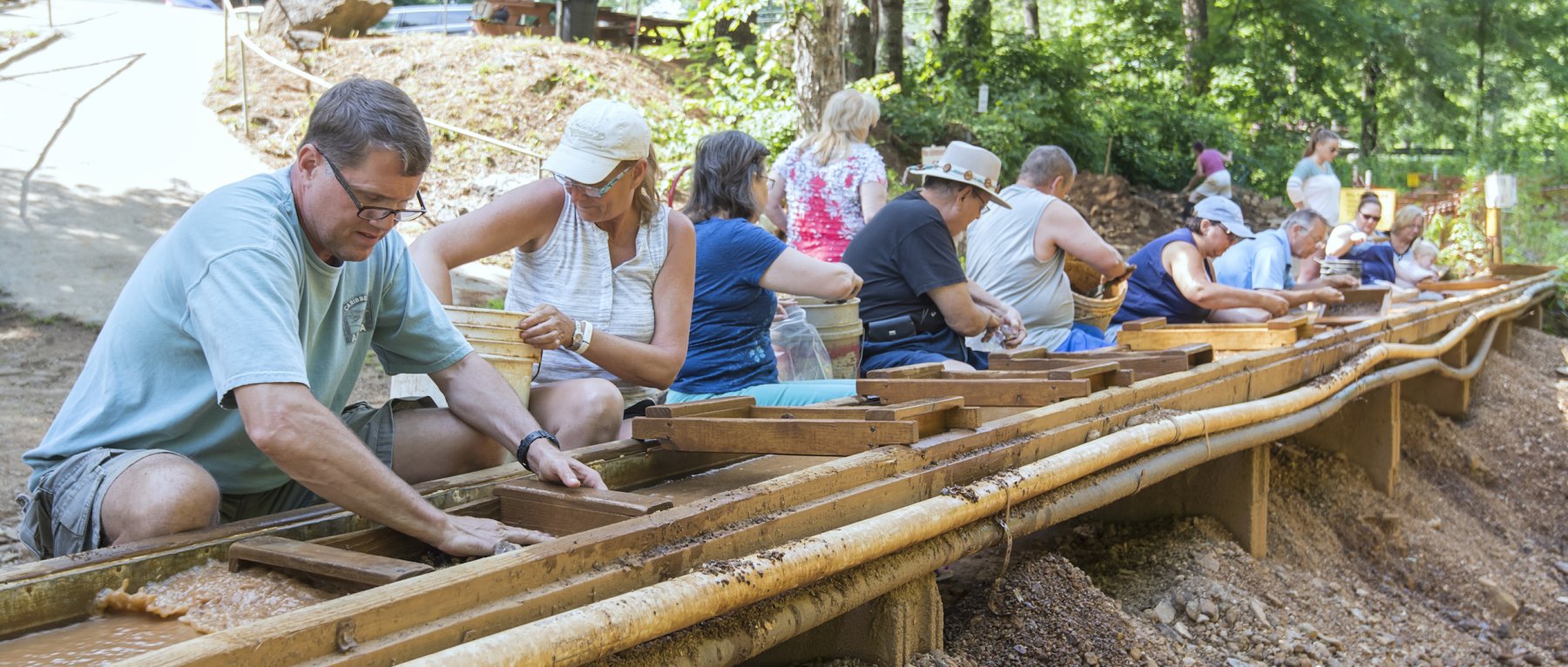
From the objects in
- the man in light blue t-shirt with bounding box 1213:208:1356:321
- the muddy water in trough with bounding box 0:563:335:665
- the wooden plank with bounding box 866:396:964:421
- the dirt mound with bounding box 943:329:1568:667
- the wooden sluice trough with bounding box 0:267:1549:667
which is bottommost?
the dirt mound with bounding box 943:329:1568:667

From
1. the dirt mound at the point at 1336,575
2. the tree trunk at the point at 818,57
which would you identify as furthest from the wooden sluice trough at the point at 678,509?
the tree trunk at the point at 818,57

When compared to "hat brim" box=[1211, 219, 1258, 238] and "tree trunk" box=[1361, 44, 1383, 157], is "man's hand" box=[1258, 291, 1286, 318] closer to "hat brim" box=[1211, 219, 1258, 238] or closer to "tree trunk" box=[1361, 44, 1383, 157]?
"hat brim" box=[1211, 219, 1258, 238]

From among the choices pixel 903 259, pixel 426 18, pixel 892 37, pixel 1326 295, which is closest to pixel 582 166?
pixel 903 259

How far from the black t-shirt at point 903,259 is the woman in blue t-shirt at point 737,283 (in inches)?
22.1

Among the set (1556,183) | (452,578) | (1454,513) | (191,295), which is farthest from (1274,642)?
(1556,183)

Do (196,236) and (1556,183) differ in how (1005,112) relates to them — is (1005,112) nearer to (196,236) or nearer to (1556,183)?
(1556,183)

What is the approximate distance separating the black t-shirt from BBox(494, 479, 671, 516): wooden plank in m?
2.60

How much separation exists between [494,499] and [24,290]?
22.5 feet

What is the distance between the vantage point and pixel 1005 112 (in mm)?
14711

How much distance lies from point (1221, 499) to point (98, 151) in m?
11.1

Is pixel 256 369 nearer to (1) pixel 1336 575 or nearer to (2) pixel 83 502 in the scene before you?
(2) pixel 83 502

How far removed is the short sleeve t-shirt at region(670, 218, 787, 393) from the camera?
4.27 metres

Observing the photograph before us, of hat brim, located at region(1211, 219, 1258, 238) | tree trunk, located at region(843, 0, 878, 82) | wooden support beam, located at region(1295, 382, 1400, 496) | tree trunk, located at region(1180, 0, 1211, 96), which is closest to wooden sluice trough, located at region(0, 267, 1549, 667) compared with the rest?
hat brim, located at region(1211, 219, 1258, 238)

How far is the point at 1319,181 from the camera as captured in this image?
11.4 meters
